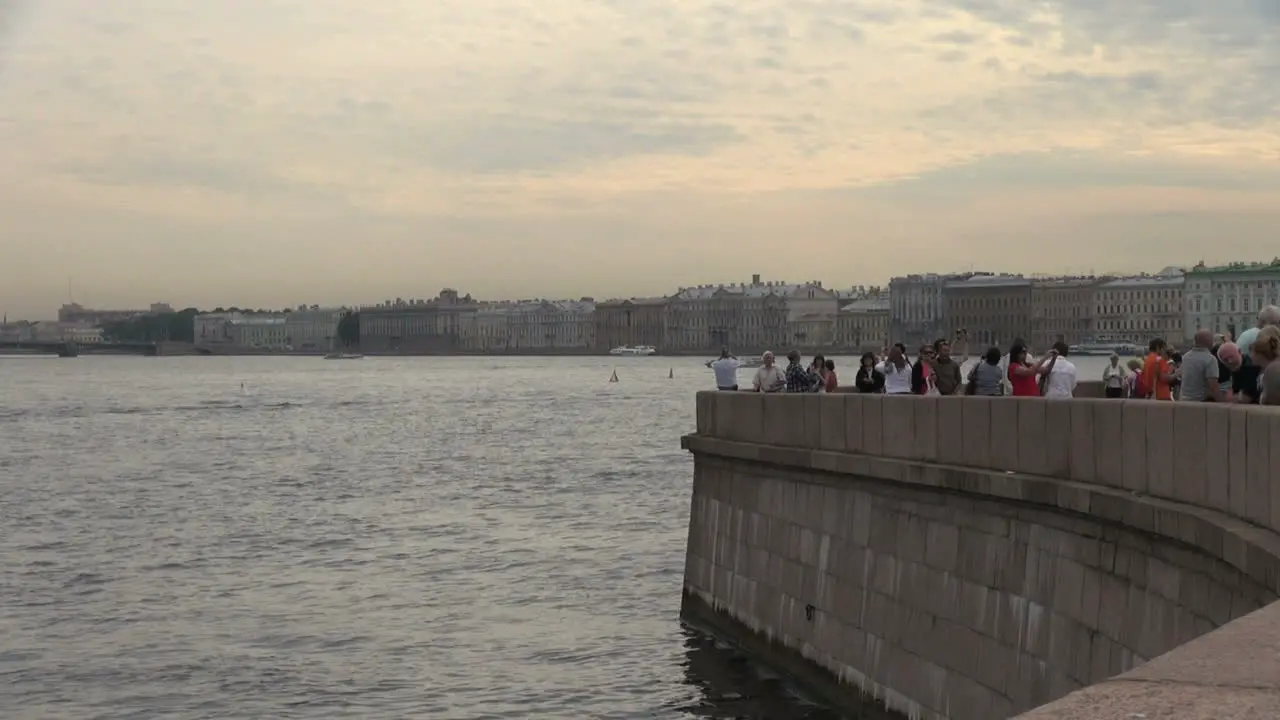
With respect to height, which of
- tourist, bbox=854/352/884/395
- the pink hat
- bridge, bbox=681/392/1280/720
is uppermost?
the pink hat

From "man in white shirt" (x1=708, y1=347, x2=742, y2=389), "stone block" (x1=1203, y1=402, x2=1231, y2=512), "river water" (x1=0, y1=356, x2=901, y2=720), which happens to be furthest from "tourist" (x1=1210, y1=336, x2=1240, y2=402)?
"man in white shirt" (x1=708, y1=347, x2=742, y2=389)

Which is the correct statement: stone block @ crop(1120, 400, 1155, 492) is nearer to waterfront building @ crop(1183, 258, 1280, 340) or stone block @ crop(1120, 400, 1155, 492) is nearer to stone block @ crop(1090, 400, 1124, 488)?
stone block @ crop(1090, 400, 1124, 488)

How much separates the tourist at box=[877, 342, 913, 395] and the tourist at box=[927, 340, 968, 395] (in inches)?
7.4

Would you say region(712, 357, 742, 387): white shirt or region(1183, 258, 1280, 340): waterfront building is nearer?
region(712, 357, 742, 387): white shirt

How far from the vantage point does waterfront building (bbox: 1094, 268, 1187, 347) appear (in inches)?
6294

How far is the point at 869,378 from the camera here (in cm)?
1586

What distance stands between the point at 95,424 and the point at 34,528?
34718mm

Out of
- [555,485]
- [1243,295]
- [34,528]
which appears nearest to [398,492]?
[555,485]

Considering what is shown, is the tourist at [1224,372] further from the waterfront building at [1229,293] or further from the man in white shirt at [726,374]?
the waterfront building at [1229,293]

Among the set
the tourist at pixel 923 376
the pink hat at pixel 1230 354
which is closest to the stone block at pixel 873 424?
the pink hat at pixel 1230 354

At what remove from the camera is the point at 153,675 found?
16109 mm

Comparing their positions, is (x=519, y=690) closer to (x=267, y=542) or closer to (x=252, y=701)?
(x=252, y=701)

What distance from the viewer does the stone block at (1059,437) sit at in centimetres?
940

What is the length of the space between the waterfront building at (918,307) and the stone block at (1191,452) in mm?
174428
